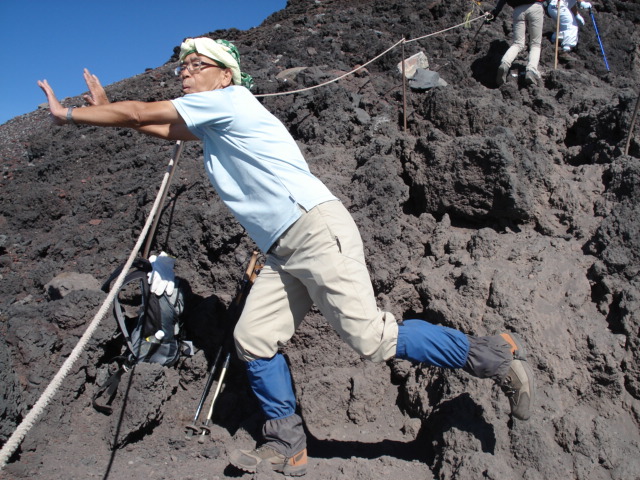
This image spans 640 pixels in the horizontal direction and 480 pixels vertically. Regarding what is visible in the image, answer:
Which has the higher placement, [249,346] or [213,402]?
[249,346]

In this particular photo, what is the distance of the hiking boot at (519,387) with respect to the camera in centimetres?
231

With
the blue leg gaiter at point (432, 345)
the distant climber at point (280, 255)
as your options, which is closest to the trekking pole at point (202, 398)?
the distant climber at point (280, 255)

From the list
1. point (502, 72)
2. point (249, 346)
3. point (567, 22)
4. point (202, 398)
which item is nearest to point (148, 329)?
point (202, 398)

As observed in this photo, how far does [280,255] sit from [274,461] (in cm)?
98

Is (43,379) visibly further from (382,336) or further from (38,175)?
(38,175)

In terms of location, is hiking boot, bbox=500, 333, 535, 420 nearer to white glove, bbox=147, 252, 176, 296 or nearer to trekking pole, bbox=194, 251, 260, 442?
trekking pole, bbox=194, 251, 260, 442

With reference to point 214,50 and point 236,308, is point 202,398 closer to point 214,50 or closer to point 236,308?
point 236,308

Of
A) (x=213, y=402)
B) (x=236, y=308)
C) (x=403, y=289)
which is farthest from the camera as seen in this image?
(x=403, y=289)

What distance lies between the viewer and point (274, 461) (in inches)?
92.7

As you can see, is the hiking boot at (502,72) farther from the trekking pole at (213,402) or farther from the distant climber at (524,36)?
the trekking pole at (213,402)

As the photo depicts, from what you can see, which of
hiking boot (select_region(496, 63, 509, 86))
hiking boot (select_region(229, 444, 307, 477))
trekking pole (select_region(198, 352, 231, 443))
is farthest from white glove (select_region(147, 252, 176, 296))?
hiking boot (select_region(496, 63, 509, 86))

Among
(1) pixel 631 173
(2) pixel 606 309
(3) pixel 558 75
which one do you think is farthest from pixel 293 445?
(3) pixel 558 75

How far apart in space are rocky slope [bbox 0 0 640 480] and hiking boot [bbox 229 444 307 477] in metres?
0.07

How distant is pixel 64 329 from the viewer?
2.94 meters
